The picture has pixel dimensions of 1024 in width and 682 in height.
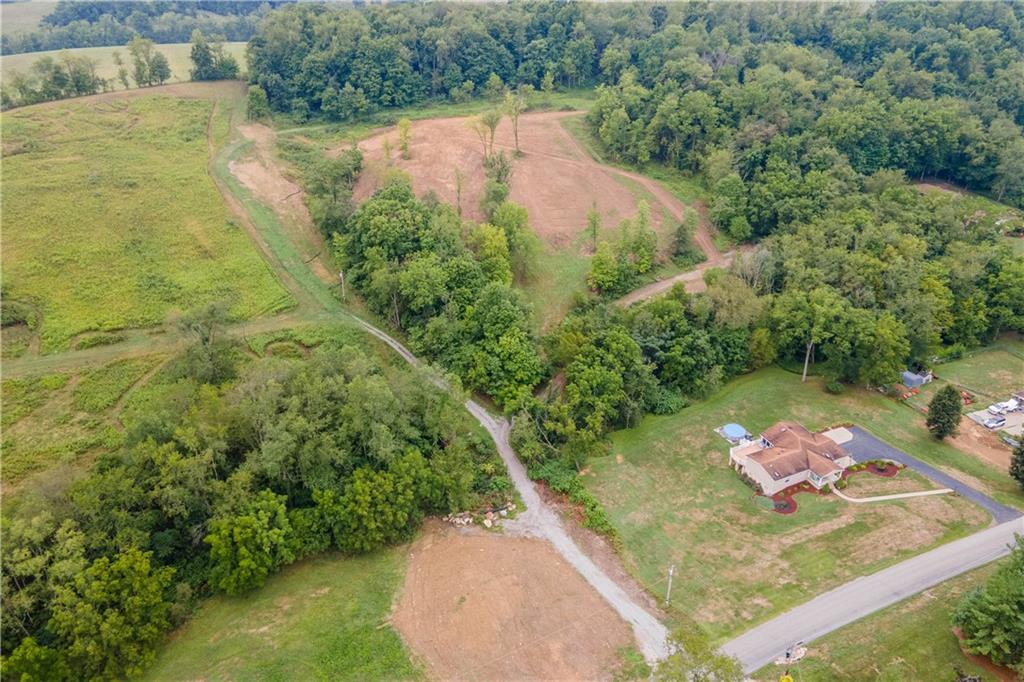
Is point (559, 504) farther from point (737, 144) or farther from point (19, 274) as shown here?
point (737, 144)

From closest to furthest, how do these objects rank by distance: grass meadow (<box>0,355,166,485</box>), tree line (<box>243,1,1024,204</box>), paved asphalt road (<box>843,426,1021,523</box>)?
grass meadow (<box>0,355,166,485</box>), paved asphalt road (<box>843,426,1021,523</box>), tree line (<box>243,1,1024,204</box>)

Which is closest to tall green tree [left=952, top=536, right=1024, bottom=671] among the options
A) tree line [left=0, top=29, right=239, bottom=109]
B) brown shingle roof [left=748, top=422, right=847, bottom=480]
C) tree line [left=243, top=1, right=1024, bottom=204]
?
brown shingle roof [left=748, top=422, right=847, bottom=480]

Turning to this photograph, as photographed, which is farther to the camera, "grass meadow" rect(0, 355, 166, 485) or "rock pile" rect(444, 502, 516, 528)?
"rock pile" rect(444, 502, 516, 528)

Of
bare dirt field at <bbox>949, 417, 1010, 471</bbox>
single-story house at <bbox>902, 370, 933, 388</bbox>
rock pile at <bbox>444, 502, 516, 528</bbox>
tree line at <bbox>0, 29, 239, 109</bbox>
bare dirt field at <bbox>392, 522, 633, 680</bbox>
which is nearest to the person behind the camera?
bare dirt field at <bbox>392, 522, 633, 680</bbox>

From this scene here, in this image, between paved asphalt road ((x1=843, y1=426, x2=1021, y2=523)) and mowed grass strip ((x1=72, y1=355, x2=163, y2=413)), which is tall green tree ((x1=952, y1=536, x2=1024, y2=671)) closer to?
paved asphalt road ((x1=843, y1=426, x2=1021, y2=523))

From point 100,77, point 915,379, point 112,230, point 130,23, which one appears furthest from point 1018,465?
point 130,23

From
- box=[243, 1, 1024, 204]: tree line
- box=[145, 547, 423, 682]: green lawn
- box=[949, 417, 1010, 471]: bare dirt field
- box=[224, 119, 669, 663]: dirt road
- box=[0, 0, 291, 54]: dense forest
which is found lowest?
box=[949, 417, 1010, 471]: bare dirt field
